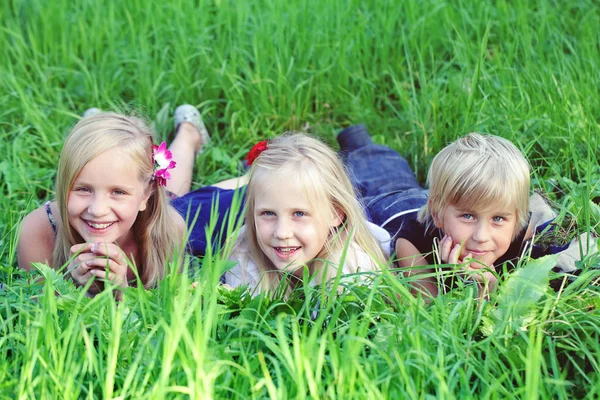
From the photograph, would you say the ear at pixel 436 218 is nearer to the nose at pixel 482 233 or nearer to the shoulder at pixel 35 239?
the nose at pixel 482 233

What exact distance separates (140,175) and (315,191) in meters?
0.70

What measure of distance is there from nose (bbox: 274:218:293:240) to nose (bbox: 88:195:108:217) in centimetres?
65

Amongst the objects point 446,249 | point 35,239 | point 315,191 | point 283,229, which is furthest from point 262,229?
point 35,239

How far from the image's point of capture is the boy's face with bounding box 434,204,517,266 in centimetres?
298

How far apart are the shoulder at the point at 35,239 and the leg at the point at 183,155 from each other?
0.94 metres

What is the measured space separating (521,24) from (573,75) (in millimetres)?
709

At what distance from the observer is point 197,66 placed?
480cm

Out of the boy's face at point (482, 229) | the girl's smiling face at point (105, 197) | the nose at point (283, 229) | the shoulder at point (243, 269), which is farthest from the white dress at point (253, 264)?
the girl's smiling face at point (105, 197)

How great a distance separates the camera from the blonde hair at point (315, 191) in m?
3.03

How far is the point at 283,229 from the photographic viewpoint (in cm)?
295

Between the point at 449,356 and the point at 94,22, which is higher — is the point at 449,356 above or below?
below

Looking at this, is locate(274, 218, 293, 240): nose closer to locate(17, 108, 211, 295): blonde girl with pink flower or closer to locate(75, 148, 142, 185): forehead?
locate(17, 108, 211, 295): blonde girl with pink flower

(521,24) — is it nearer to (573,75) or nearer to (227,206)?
(573,75)

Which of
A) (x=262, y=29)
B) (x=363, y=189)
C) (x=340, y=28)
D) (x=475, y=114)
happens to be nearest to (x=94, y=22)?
(x=262, y=29)
